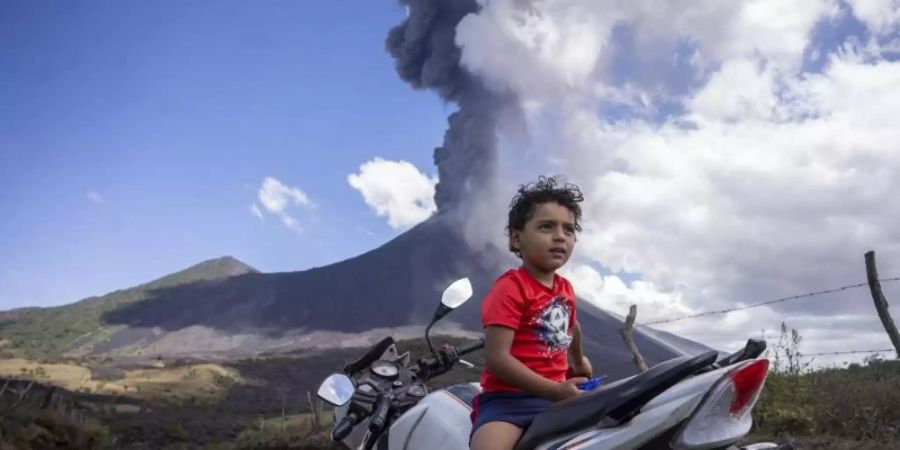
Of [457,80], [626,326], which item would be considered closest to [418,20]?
[457,80]

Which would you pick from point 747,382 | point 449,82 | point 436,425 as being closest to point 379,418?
point 436,425

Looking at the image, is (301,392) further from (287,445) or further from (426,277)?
(426,277)

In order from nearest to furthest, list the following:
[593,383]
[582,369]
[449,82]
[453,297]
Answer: [593,383] → [582,369] → [453,297] → [449,82]

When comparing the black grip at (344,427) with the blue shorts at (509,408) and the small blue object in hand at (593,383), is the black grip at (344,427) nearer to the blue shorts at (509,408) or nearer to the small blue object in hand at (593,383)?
the blue shorts at (509,408)

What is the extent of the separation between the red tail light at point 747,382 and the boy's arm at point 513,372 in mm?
542

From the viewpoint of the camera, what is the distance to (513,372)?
91.8 inches

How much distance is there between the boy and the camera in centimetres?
231

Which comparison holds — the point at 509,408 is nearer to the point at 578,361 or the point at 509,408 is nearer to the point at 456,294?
the point at 578,361

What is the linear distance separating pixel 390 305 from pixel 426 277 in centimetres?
1140

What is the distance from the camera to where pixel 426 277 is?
150500 millimetres

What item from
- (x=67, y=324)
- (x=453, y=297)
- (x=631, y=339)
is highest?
(x=67, y=324)

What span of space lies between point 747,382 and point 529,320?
864mm

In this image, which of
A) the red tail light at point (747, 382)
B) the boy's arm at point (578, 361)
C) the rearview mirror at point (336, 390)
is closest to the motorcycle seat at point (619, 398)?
the red tail light at point (747, 382)

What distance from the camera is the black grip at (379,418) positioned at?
293 cm
